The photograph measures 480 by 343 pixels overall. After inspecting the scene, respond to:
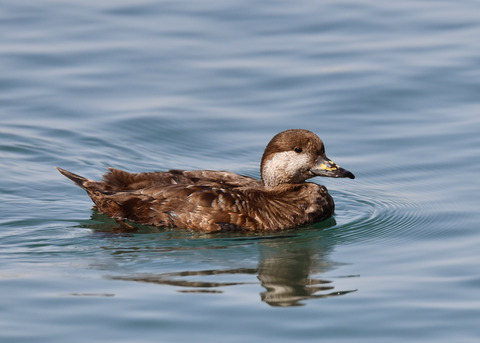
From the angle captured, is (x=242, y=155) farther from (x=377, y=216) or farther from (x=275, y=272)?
(x=275, y=272)

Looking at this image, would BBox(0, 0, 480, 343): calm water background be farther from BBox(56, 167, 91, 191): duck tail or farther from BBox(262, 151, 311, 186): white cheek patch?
BBox(262, 151, 311, 186): white cheek patch

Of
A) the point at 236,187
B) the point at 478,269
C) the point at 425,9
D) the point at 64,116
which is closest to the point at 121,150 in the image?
the point at 64,116

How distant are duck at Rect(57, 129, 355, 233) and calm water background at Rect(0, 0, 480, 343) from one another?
0.18 meters

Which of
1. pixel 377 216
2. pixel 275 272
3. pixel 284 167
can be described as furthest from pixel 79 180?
pixel 377 216

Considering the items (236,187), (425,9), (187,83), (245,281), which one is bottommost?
(245,281)

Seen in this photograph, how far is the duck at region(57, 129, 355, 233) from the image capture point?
9586 millimetres

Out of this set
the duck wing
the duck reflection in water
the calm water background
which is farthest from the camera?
the duck wing

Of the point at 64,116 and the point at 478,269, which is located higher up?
the point at 64,116

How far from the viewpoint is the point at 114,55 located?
47.7ft

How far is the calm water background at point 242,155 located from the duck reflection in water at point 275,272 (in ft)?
0.09

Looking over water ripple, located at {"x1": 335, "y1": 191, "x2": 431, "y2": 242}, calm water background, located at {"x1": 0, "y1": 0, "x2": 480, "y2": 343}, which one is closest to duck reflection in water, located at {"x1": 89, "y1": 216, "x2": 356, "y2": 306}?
calm water background, located at {"x1": 0, "y1": 0, "x2": 480, "y2": 343}

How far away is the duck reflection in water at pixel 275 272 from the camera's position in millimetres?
7805

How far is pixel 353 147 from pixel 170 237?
10.9ft

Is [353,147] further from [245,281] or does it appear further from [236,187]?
[245,281]
